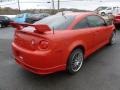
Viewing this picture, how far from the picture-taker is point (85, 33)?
5211mm

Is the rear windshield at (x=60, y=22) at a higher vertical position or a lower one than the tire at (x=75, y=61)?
higher

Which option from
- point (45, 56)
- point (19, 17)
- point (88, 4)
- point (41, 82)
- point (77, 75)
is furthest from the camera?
point (88, 4)

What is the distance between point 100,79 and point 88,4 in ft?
151

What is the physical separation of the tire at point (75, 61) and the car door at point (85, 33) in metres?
0.32

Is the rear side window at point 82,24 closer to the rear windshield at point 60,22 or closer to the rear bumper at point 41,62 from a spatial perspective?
the rear windshield at point 60,22

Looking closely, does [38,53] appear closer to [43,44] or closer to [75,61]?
[43,44]

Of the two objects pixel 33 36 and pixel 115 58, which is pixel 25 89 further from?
pixel 115 58

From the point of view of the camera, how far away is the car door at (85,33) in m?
5.01

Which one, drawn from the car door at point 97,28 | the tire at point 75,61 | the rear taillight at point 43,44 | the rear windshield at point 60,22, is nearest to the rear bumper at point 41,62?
the rear taillight at point 43,44

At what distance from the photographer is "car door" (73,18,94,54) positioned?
5012 mm

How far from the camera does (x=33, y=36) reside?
4.34m

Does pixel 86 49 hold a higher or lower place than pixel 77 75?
higher

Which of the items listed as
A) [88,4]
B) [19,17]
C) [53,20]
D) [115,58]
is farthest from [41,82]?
[88,4]

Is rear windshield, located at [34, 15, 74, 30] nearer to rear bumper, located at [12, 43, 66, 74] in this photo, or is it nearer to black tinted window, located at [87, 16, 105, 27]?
black tinted window, located at [87, 16, 105, 27]
